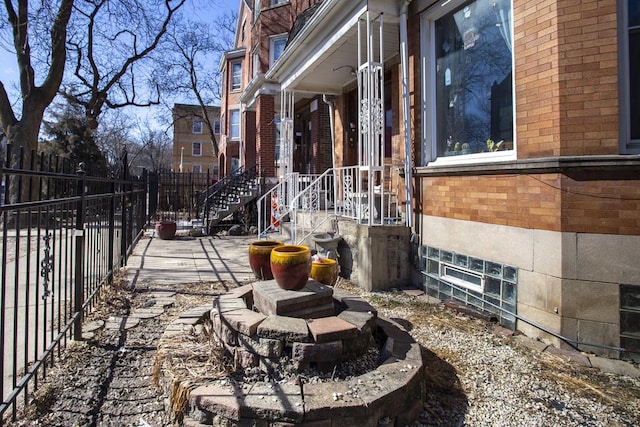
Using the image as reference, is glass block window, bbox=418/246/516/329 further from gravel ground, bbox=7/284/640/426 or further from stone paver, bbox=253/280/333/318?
stone paver, bbox=253/280/333/318

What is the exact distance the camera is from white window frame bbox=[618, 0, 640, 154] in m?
3.45

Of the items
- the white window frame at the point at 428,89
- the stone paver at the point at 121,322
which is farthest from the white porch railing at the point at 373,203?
the stone paver at the point at 121,322

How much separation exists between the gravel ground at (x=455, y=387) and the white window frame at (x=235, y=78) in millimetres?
22654

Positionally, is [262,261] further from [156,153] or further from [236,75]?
[156,153]

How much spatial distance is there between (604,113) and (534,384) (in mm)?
2411

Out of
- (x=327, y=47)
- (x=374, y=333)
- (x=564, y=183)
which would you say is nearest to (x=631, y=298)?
(x=564, y=183)

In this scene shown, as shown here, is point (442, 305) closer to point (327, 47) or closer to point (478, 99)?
point (478, 99)

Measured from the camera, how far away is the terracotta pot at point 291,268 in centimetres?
299

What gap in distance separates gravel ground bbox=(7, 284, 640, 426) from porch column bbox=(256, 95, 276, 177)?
1056cm

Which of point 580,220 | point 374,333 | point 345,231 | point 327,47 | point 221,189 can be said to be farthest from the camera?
point 221,189

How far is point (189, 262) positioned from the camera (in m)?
7.67

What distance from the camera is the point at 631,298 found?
3.33 metres

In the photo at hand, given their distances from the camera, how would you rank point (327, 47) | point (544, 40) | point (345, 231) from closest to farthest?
point (544, 40)
point (345, 231)
point (327, 47)

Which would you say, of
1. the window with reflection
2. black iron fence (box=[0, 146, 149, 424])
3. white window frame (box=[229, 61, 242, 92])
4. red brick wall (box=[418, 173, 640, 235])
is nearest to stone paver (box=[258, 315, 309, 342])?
black iron fence (box=[0, 146, 149, 424])
